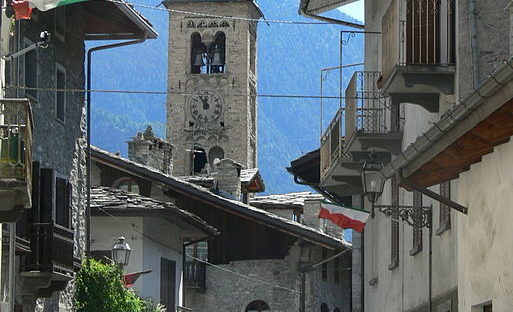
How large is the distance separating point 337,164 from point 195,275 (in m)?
23.2

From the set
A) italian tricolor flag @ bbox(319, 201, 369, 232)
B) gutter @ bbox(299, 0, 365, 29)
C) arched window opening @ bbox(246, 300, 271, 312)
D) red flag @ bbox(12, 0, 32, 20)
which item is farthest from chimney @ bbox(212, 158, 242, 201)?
red flag @ bbox(12, 0, 32, 20)

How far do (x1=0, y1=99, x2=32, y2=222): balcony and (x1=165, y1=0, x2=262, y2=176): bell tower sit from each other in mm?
82362

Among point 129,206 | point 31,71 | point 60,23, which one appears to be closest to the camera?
point 31,71

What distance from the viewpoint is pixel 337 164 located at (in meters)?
29.4

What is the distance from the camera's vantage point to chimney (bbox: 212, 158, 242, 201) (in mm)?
58469

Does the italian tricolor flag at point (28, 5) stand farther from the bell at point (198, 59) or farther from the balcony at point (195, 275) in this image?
the bell at point (198, 59)

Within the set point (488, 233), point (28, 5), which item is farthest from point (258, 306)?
point (488, 233)

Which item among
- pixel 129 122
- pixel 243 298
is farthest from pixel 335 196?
pixel 129 122

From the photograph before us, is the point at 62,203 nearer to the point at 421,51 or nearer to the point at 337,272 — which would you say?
the point at 421,51

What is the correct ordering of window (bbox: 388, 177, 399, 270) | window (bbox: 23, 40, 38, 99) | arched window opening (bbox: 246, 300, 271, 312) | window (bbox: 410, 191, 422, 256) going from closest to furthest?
window (bbox: 410, 191, 422, 256) → window (bbox: 388, 177, 399, 270) → window (bbox: 23, 40, 38, 99) → arched window opening (bbox: 246, 300, 271, 312)

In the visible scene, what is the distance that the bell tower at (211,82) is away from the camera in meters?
103

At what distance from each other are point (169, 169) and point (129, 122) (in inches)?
5341

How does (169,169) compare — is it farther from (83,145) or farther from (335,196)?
(83,145)

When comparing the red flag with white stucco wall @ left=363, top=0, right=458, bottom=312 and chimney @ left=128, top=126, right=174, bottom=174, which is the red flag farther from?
chimney @ left=128, top=126, right=174, bottom=174
